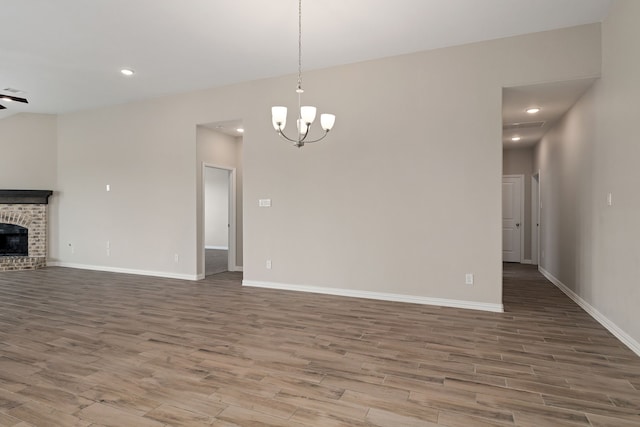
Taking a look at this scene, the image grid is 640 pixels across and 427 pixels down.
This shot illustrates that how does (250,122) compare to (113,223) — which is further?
(113,223)

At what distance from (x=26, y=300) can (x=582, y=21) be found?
7.42m

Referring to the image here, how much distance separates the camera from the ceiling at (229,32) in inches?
143

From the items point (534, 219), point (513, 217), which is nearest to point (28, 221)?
point (513, 217)

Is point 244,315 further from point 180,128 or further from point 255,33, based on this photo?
point 180,128

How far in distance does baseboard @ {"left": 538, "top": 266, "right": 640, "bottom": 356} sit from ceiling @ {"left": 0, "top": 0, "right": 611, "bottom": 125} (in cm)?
311

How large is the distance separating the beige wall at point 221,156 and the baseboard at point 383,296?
1.54 m

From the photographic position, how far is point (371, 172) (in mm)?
4938

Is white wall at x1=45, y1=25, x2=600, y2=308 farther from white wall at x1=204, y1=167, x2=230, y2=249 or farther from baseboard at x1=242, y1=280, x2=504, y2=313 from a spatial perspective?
white wall at x1=204, y1=167, x2=230, y2=249

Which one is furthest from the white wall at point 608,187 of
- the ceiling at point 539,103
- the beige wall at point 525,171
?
the beige wall at point 525,171

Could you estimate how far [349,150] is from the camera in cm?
507

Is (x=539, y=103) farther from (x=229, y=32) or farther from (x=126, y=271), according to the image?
(x=126, y=271)

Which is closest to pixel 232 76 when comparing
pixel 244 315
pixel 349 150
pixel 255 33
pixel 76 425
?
pixel 255 33

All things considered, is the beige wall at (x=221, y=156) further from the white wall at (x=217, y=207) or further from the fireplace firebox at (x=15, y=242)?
the white wall at (x=217, y=207)

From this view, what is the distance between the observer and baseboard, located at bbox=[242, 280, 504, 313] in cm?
439
